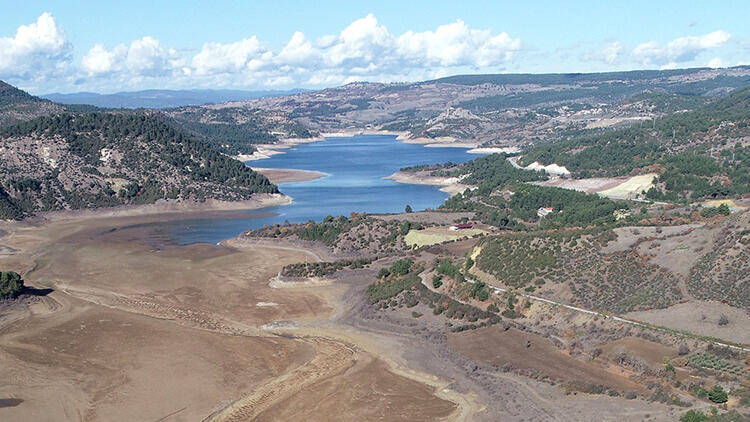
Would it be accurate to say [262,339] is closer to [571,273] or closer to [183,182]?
[571,273]

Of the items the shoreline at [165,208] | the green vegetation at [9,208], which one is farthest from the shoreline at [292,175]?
the green vegetation at [9,208]

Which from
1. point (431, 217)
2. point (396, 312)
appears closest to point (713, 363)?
point (396, 312)

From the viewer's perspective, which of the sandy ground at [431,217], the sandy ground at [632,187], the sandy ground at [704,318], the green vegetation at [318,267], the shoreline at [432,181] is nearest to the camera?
the sandy ground at [704,318]

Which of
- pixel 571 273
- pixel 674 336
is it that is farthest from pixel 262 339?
pixel 674 336

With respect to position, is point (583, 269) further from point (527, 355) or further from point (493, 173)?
point (493, 173)

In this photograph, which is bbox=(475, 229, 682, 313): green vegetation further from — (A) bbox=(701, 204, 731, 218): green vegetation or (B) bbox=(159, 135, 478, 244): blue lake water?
(B) bbox=(159, 135, 478, 244): blue lake water

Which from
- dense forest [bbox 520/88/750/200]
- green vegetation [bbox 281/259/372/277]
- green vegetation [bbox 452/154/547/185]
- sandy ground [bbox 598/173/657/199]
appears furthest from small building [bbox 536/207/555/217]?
green vegetation [bbox 281/259/372/277]

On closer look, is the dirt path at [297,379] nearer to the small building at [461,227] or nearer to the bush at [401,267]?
the bush at [401,267]
